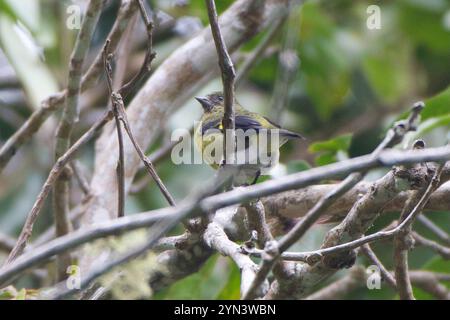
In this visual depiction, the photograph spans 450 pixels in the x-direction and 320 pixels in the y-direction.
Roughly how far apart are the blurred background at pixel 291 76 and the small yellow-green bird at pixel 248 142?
0.65 m

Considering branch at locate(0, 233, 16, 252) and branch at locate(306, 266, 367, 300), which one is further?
branch at locate(0, 233, 16, 252)

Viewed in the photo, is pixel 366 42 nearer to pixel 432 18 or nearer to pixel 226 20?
pixel 432 18

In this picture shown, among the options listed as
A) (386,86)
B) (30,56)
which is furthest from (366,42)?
(30,56)

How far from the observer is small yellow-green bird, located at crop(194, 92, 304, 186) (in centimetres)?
288

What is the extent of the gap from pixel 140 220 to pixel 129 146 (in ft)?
6.06

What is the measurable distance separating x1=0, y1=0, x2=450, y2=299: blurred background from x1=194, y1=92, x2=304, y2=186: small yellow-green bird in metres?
0.65

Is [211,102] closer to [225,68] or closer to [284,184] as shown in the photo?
[225,68]

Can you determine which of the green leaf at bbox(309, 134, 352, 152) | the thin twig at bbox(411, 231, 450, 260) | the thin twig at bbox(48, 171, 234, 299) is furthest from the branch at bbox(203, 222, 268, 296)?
the green leaf at bbox(309, 134, 352, 152)

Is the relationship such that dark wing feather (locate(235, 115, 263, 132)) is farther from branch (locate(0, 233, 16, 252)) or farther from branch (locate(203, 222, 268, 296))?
branch (locate(0, 233, 16, 252))

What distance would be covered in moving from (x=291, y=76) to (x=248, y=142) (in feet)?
3.26

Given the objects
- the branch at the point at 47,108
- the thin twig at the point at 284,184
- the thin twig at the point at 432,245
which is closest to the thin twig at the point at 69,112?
the branch at the point at 47,108

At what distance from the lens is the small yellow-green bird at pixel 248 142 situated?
9.43 ft

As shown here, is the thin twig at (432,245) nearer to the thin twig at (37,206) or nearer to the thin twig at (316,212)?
the thin twig at (37,206)

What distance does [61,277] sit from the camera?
323 centimetres
